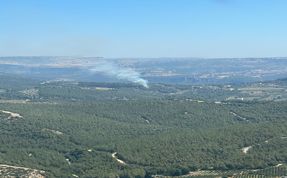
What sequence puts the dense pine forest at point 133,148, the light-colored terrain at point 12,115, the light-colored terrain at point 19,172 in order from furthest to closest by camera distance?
the light-colored terrain at point 12,115 → the dense pine forest at point 133,148 → the light-colored terrain at point 19,172

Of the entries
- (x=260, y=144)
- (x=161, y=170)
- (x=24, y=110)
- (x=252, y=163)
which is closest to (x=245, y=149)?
(x=260, y=144)

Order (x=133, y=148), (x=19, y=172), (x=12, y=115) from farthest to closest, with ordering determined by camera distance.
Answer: (x=12, y=115), (x=133, y=148), (x=19, y=172)

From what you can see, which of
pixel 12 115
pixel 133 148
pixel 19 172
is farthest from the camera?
pixel 12 115

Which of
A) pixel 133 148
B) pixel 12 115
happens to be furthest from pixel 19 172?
pixel 12 115

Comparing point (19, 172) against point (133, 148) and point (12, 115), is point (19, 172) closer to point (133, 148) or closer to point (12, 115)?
point (133, 148)

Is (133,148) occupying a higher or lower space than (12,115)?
lower

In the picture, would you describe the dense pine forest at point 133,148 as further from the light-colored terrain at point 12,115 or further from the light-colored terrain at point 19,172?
the light-colored terrain at point 19,172

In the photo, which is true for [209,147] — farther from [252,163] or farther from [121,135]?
[121,135]

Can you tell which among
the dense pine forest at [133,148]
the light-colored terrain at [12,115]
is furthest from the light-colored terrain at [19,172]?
the light-colored terrain at [12,115]

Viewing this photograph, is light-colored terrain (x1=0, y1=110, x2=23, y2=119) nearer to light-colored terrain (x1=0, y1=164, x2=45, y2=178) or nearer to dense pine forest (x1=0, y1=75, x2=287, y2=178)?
dense pine forest (x1=0, y1=75, x2=287, y2=178)

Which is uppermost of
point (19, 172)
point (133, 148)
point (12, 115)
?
point (12, 115)

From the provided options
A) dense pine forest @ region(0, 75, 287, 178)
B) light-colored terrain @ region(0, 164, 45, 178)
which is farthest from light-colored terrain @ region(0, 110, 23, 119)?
light-colored terrain @ region(0, 164, 45, 178)
